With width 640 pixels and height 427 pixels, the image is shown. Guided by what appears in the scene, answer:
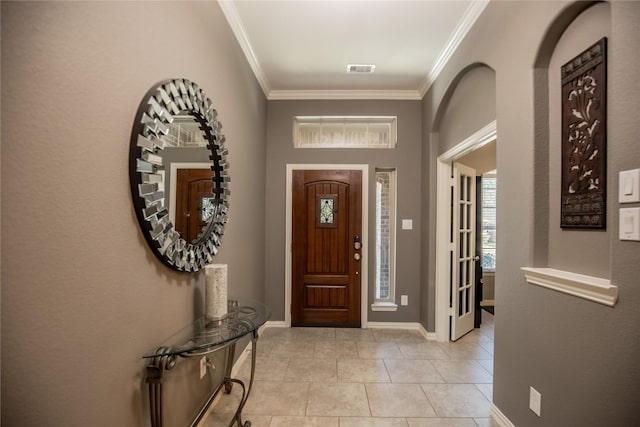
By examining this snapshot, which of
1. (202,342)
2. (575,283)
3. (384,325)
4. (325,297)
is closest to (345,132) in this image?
(325,297)

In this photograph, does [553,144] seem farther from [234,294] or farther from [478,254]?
[478,254]

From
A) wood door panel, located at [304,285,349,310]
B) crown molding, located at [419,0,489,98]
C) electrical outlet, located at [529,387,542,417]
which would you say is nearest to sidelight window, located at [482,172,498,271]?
crown molding, located at [419,0,489,98]

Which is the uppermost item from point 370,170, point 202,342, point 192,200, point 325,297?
point 370,170

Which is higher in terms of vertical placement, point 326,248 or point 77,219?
point 77,219

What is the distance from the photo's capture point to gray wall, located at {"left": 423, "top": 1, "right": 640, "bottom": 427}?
1058 mm

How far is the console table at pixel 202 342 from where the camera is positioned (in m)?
1.18

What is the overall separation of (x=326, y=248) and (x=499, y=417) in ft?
7.45

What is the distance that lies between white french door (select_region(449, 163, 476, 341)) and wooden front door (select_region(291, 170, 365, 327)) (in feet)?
3.56

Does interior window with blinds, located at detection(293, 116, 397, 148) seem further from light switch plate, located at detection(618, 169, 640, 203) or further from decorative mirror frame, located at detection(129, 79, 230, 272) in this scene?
light switch plate, located at detection(618, 169, 640, 203)

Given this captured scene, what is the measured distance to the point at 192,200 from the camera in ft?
5.38

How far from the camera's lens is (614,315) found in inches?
42.9

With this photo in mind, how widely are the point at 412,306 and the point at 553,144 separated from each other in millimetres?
2592

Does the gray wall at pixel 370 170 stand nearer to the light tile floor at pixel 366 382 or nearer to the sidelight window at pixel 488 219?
the light tile floor at pixel 366 382

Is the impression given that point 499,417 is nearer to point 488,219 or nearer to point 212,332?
point 212,332
